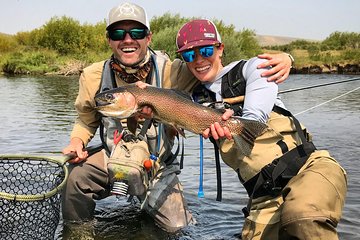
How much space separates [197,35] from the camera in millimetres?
3896

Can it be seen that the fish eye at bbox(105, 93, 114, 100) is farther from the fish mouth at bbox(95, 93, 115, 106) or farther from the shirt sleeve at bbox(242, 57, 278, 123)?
the shirt sleeve at bbox(242, 57, 278, 123)

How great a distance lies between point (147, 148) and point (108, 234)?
1044 millimetres

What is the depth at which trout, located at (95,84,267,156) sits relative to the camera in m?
3.48

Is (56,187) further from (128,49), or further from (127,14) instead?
(127,14)

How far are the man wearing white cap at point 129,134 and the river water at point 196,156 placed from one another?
27 cm

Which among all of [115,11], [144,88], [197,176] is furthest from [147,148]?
[197,176]

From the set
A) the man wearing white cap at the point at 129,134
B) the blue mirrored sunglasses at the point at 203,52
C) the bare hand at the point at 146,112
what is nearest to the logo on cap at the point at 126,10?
the man wearing white cap at the point at 129,134

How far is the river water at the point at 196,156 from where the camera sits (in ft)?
15.6

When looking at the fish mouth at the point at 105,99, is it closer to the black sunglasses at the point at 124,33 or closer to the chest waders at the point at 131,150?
the chest waders at the point at 131,150

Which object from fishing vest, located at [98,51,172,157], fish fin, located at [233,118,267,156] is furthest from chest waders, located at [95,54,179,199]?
fish fin, located at [233,118,267,156]

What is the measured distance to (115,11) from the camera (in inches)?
172

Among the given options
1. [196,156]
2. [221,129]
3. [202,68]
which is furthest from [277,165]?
[196,156]

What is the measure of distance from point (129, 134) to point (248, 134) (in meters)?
1.29

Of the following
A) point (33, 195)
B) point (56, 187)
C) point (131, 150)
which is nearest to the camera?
point (33, 195)
